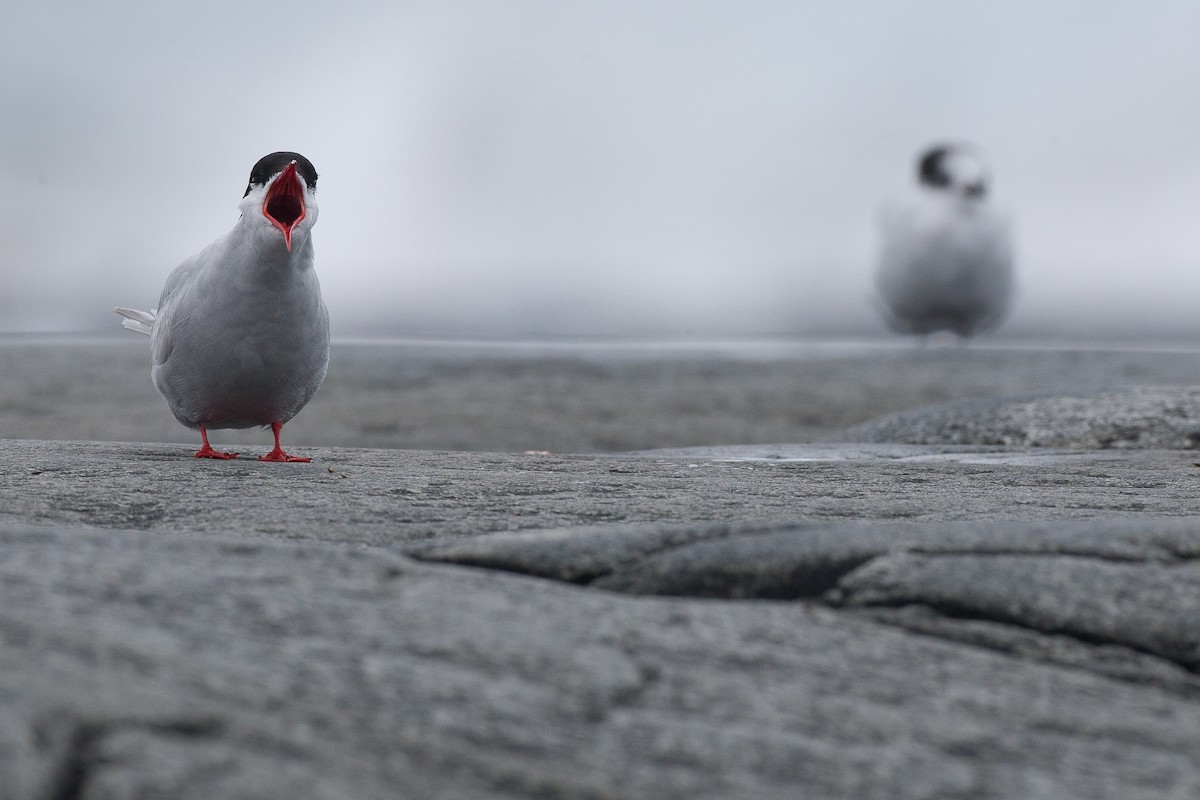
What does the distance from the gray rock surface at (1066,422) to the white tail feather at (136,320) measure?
13.4 feet

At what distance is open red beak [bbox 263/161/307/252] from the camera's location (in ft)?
10.9

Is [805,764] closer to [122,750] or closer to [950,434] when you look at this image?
[122,750]

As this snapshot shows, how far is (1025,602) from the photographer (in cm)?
197

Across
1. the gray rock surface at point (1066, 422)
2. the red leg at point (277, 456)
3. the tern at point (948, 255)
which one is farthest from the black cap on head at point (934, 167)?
the red leg at point (277, 456)

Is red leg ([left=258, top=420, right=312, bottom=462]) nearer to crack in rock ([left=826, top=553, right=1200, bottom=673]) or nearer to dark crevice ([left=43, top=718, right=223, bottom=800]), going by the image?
crack in rock ([left=826, top=553, right=1200, bottom=673])

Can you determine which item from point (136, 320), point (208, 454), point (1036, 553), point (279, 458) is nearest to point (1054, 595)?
point (1036, 553)

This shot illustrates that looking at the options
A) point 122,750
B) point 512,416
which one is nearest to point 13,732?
point 122,750

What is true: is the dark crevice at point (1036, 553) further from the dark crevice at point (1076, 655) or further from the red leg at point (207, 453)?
the red leg at point (207, 453)

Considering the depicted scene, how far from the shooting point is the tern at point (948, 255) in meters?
18.1

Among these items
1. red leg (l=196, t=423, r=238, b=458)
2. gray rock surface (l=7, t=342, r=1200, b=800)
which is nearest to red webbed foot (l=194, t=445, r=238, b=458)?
red leg (l=196, t=423, r=238, b=458)

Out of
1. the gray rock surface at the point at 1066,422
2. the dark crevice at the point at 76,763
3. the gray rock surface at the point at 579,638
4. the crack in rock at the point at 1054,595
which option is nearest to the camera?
the dark crevice at the point at 76,763

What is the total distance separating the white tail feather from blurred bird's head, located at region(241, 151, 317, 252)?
1.42m

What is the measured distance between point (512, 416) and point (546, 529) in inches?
361

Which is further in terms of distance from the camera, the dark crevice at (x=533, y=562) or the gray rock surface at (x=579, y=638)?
the dark crevice at (x=533, y=562)
